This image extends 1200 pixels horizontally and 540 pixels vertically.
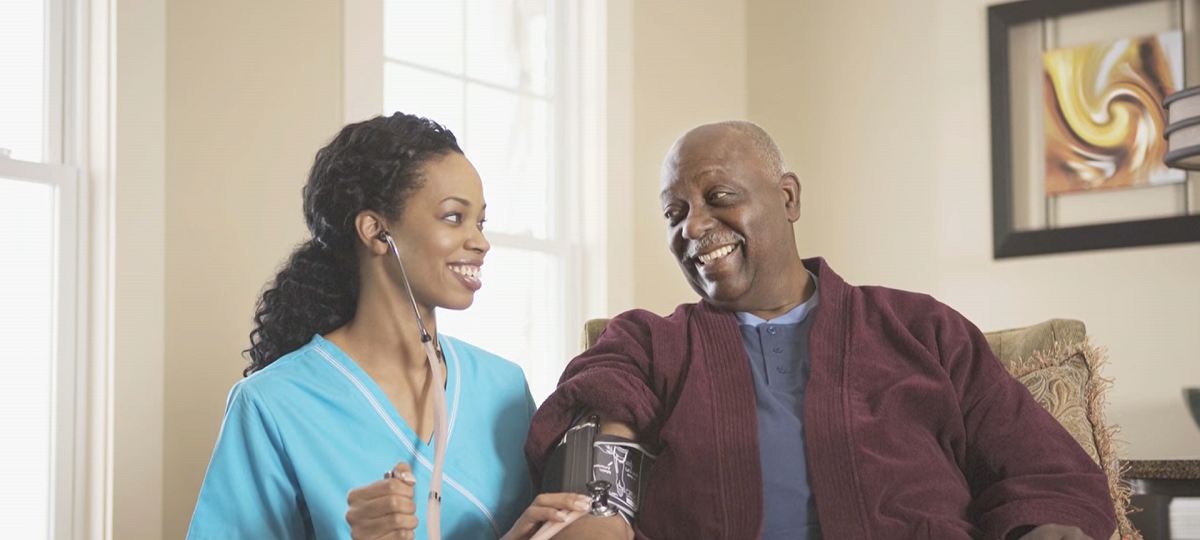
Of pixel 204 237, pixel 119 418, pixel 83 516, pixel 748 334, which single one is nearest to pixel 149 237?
pixel 204 237

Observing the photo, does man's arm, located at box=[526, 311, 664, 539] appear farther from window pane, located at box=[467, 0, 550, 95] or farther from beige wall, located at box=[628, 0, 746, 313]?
beige wall, located at box=[628, 0, 746, 313]

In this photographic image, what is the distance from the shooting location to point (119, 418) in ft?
9.06

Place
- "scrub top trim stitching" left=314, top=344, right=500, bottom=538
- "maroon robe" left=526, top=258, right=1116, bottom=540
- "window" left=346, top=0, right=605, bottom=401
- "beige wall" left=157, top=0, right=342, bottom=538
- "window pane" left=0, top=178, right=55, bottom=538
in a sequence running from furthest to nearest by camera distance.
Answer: "window" left=346, top=0, right=605, bottom=401
"beige wall" left=157, top=0, right=342, bottom=538
"window pane" left=0, top=178, right=55, bottom=538
"scrub top trim stitching" left=314, top=344, right=500, bottom=538
"maroon robe" left=526, top=258, right=1116, bottom=540

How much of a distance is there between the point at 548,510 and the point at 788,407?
0.40 m

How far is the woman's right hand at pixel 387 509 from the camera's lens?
1.63 meters

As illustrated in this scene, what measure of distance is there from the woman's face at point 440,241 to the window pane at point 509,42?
2029 mm

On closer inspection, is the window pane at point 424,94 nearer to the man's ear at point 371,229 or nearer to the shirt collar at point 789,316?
the man's ear at point 371,229

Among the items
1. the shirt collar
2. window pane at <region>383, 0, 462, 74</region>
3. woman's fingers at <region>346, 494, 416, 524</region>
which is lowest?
woman's fingers at <region>346, 494, 416, 524</region>

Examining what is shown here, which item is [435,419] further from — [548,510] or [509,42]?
[509,42]

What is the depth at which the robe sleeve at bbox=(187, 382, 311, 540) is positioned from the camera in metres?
1.85

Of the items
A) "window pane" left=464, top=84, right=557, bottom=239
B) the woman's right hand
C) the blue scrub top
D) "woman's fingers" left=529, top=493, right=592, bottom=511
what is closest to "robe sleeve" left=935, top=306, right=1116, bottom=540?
"woman's fingers" left=529, top=493, right=592, bottom=511

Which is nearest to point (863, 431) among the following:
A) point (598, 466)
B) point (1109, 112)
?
point (598, 466)

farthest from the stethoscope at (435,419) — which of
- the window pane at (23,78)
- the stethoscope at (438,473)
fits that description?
the window pane at (23,78)

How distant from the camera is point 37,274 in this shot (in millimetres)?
2795
